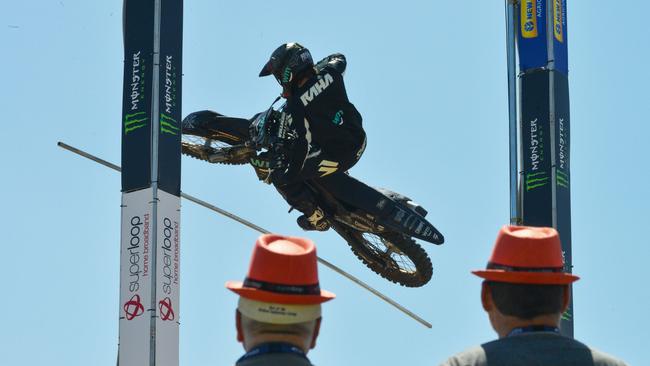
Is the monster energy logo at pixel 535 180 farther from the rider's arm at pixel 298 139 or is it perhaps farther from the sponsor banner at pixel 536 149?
the rider's arm at pixel 298 139

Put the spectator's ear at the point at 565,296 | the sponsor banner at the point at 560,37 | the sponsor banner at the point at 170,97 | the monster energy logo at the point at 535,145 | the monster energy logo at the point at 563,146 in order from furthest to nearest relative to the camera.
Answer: the sponsor banner at the point at 560,37, the monster energy logo at the point at 563,146, the monster energy logo at the point at 535,145, the sponsor banner at the point at 170,97, the spectator's ear at the point at 565,296

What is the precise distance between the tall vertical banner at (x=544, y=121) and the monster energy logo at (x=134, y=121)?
3.82 m

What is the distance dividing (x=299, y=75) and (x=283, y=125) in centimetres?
51

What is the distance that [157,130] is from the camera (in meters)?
11.5

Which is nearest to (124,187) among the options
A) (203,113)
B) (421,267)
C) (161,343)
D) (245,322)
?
(161,343)

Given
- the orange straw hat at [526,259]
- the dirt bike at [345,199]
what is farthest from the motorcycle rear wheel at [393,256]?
the orange straw hat at [526,259]

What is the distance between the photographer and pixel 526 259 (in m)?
4.21

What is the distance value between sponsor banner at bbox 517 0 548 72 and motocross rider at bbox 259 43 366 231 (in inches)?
71.2

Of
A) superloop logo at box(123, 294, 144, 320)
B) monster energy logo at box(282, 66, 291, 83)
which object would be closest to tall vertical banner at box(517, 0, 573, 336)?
monster energy logo at box(282, 66, 291, 83)

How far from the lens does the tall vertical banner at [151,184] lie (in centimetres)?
1117

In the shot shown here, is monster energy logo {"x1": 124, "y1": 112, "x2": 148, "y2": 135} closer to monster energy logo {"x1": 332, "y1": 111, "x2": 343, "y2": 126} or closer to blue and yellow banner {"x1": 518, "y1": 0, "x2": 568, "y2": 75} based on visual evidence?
monster energy logo {"x1": 332, "y1": 111, "x2": 343, "y2": 126}

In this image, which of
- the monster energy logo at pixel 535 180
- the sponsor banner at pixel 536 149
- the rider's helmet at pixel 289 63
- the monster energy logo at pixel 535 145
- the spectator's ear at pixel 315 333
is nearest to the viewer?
the spectator's ear at pixel 315 333

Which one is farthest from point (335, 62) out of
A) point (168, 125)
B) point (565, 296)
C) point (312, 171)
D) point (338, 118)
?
point (565, 296)

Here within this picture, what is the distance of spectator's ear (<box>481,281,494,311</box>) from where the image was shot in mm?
4203
